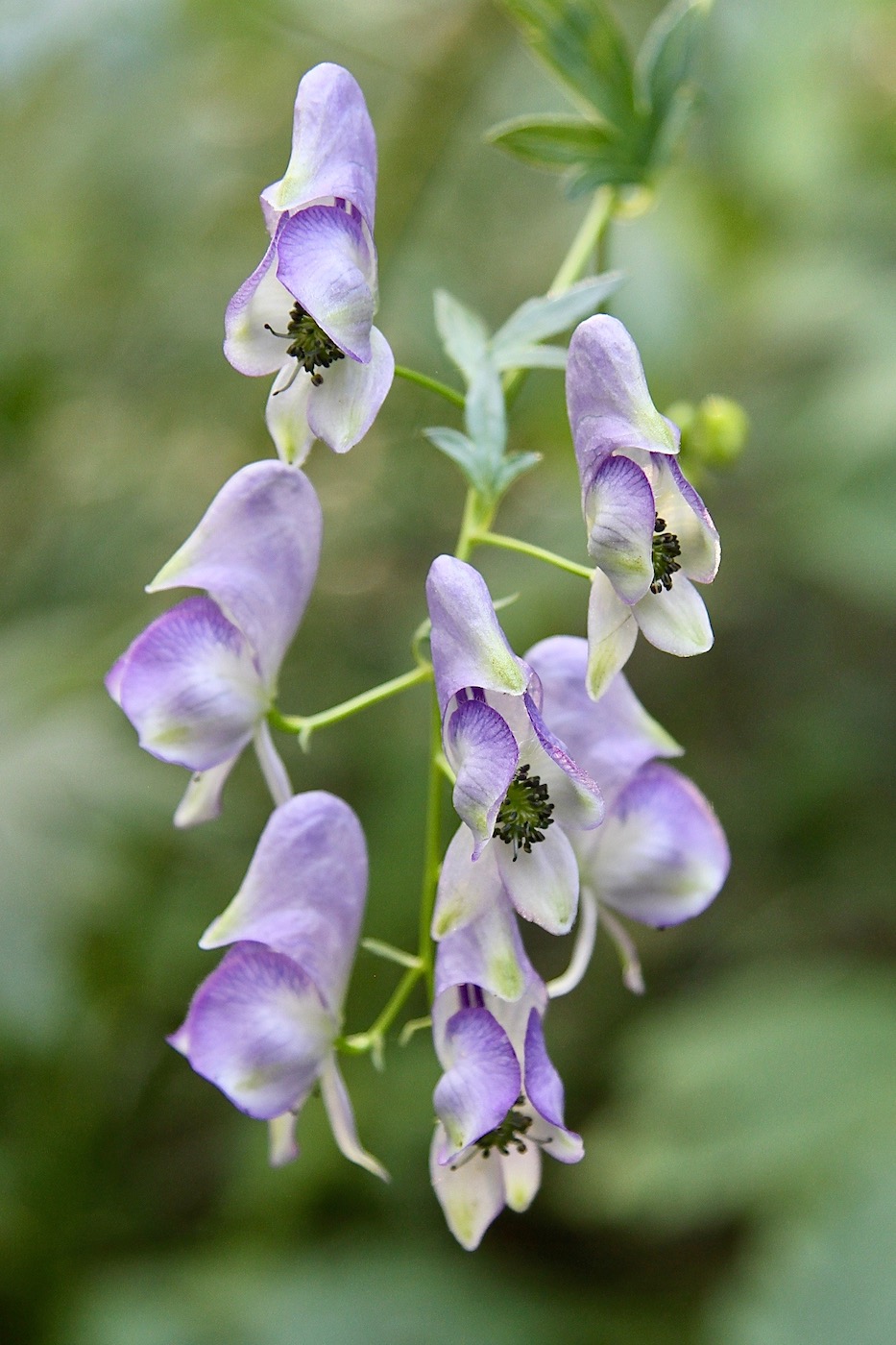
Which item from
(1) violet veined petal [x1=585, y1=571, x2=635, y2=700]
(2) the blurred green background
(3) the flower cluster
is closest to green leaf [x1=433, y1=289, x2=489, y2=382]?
(3) the flower cluster

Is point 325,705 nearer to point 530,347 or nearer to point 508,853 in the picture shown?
point 530,347

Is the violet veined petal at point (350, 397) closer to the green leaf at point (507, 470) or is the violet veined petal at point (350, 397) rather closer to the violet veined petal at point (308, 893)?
the green leaf at point (507, 470)

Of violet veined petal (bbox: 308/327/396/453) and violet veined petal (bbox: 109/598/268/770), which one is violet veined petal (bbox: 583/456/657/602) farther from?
violet veined petal (bbox: 109/598/268/770)

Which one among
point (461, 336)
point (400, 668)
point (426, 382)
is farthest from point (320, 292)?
point (400, 668)

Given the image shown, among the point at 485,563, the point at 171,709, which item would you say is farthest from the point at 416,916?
the point at 171,709

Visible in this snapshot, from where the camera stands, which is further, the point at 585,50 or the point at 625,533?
the point at 585,50

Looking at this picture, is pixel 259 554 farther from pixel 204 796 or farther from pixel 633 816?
pixel 633 816

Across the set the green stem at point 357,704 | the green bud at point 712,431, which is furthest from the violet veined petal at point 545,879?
the green bud at point 712,431
